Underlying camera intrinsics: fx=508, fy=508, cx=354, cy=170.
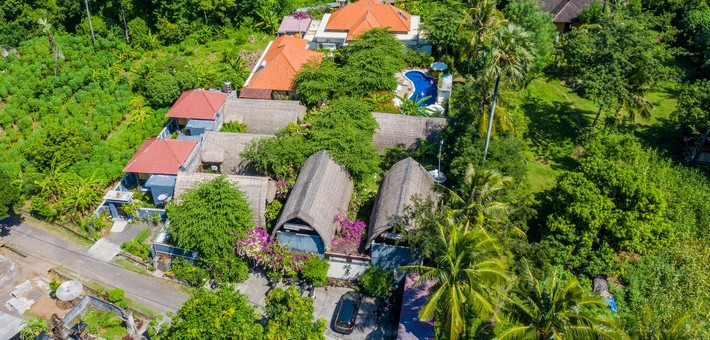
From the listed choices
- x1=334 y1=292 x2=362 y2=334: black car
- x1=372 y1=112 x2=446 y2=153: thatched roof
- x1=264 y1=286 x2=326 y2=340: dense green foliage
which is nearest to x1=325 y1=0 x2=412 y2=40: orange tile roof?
x1=372 y1=112 x2=446 y2=153: thatched roof

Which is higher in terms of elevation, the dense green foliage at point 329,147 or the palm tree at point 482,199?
the palm tree at point 482,199

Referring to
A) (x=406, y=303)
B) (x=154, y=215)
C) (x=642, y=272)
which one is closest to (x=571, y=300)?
(x=406, y=303)

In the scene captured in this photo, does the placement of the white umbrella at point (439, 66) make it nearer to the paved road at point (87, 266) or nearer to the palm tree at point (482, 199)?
the palm tree at point (482, 199)

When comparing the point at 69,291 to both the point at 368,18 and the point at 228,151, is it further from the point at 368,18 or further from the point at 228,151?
the point at 368,18

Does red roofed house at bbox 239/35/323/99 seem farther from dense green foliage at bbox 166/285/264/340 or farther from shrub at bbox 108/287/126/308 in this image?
dense green foliage at bbox 166/285/264/340

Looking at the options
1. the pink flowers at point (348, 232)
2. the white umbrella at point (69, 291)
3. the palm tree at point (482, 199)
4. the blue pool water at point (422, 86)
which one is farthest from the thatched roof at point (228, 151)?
the palm tree at point (482, 199)

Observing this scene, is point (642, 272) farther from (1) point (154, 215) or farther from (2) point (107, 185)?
(2) point (107, 185)
